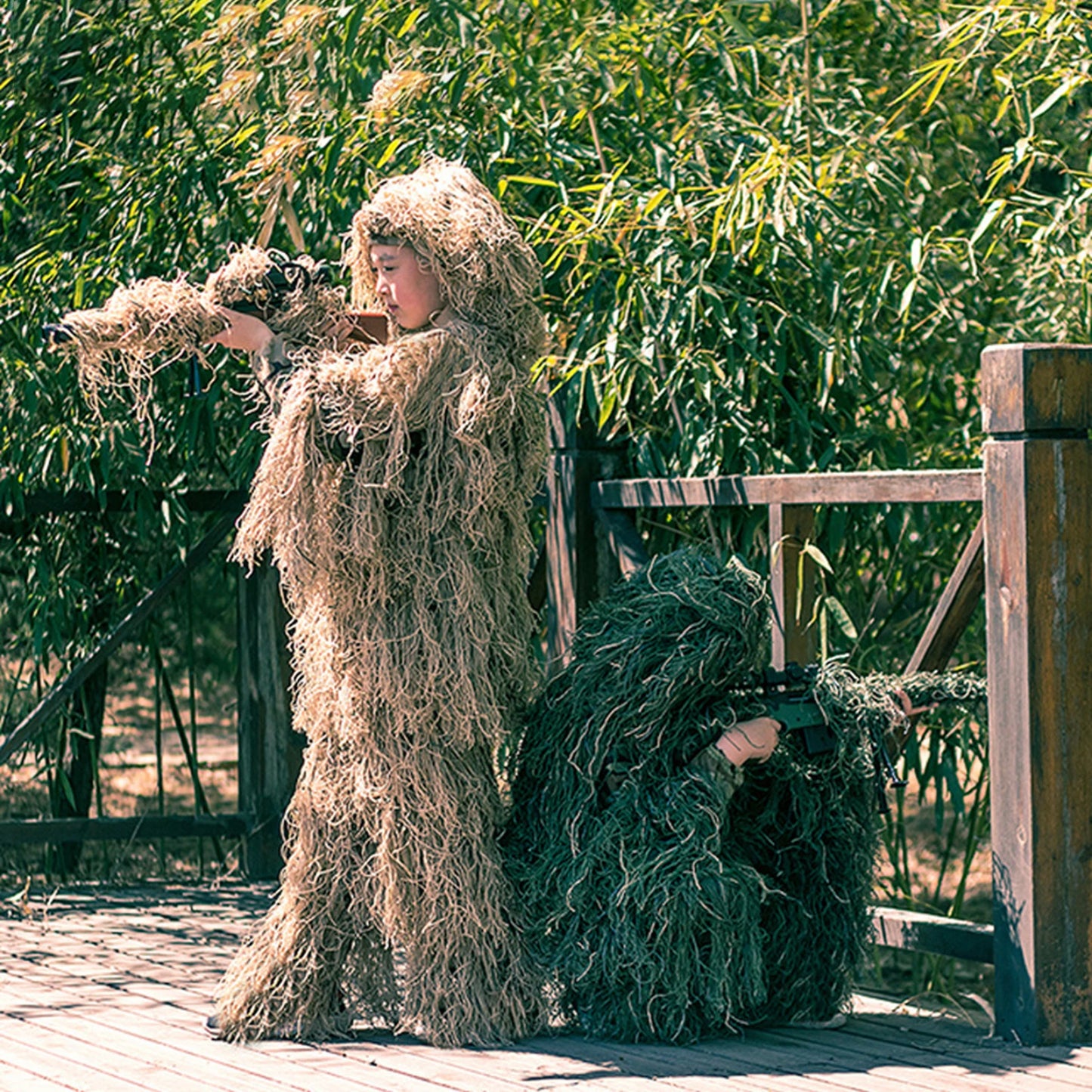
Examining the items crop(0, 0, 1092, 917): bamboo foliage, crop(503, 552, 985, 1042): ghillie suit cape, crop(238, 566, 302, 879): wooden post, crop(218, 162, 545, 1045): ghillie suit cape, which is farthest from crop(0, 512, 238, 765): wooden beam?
crop(503, 552, 985, 1042): ghillie suit cape

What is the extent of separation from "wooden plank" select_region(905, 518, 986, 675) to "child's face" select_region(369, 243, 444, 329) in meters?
1.12

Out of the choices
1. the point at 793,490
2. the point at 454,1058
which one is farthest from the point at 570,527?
the point at 454,1058

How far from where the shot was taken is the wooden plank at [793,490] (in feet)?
11.4

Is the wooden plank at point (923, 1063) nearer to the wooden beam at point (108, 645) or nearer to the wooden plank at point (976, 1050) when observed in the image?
the wooden plank at point (976, 1050)

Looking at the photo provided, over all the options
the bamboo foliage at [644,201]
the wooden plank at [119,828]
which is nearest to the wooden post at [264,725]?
the wooden plank at [119,828]

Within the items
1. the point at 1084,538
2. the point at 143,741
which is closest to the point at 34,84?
the point at 1084,538

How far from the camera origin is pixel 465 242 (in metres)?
3.38

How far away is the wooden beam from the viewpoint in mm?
5223

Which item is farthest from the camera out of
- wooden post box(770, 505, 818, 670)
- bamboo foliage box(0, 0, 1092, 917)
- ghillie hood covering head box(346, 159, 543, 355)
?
bamboo foliage box(0, 0, 1092, 917)

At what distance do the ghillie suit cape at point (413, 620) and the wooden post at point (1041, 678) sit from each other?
34.7 inches

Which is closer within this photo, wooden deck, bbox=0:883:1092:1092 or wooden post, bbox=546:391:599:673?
wooden deck, bbox=0:883:1092:1092

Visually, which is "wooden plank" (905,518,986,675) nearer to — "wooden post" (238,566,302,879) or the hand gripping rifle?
the hand gripping rifle

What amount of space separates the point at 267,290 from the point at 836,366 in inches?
56.4

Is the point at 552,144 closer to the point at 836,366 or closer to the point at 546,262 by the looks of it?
the point at 546,262
